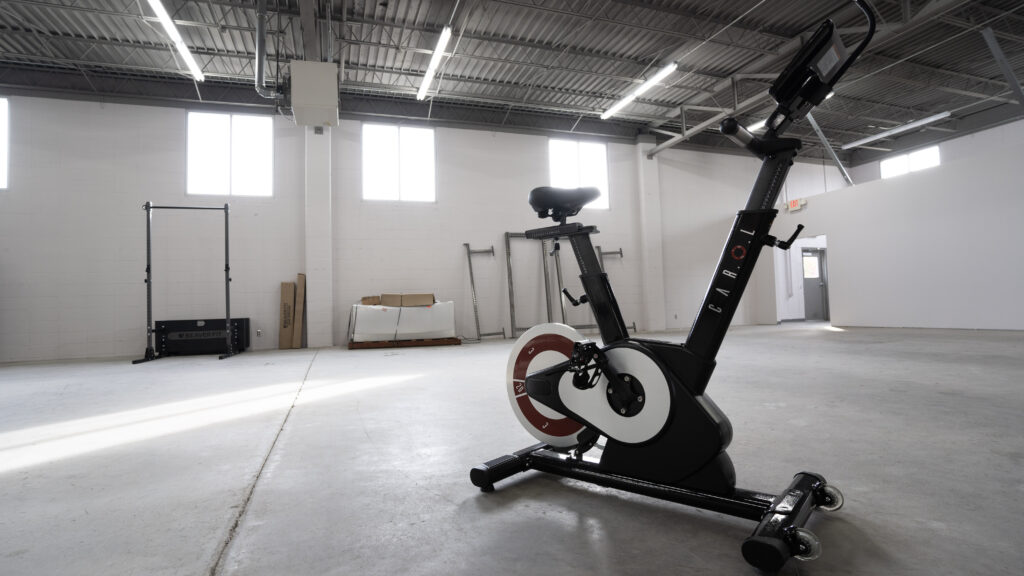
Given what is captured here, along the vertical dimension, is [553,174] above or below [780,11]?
below

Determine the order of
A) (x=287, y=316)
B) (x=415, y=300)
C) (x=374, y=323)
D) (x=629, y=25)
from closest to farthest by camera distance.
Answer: (x=629, y=25) < (x=374, y=323) < (x=287, y=316) < (x=415, y=300)

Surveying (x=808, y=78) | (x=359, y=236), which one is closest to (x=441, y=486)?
(x=808, y=78)

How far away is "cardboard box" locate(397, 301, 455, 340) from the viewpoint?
7.91 metres

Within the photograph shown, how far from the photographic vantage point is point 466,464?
1917 mm

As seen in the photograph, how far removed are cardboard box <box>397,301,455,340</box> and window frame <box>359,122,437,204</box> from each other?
6.95ft

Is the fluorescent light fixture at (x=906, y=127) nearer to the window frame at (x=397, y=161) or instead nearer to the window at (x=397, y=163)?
the window frame at (x=397, y=161)

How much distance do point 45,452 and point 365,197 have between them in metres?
6.78

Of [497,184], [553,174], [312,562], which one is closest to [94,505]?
[312,562]

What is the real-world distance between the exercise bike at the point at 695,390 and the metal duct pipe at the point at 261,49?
5.72 m

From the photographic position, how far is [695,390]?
1.37m

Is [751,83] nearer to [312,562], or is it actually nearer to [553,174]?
[553,174]

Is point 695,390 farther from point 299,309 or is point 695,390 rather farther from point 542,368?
point 299,309

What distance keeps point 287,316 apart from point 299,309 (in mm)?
218

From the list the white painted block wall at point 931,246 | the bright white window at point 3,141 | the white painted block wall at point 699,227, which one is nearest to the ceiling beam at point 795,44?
the white painted block wall at point 699,227
